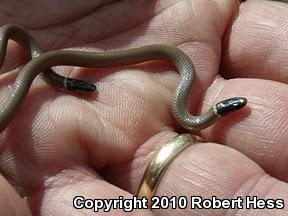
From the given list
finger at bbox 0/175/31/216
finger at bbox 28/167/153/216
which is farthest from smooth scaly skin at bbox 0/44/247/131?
finger at bbox 0/175/31/216

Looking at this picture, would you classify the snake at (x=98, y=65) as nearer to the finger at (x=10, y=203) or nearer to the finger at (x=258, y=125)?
the finger at (x=258, y=125)

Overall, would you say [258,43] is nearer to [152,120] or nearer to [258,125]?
[258,125]

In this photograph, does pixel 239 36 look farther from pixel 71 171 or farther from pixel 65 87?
pixel 71 171

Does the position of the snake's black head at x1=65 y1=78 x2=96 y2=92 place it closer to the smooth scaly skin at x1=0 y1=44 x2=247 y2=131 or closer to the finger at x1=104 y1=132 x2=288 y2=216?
the smooth scaly skin at x1=0 y1=44 x2=247 y2=131

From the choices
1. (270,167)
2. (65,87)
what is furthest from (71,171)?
(270,167)

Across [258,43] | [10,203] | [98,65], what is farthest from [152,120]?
[10,203]

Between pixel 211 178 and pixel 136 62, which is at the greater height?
pixel 136 62

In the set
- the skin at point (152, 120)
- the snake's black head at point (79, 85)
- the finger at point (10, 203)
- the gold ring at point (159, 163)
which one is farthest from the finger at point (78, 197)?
the snake's black head at point (79, 85)
